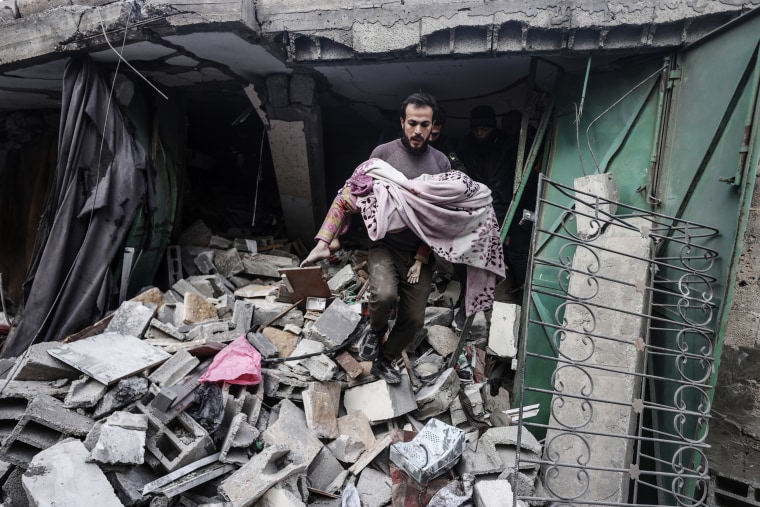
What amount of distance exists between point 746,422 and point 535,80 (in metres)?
3.25

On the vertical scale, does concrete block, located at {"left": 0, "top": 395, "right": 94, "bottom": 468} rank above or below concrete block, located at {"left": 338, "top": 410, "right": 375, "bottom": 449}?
above

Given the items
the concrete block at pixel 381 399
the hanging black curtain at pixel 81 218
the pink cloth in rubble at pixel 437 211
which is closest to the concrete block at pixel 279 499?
the concrete block at pixel 381 399

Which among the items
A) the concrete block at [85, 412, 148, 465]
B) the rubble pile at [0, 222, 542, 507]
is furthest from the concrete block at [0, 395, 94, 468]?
the concrete block at [85, 412, 148, 465]

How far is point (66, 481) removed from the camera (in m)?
2.61

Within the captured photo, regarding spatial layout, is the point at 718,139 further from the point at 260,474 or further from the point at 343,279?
the point at 260,474

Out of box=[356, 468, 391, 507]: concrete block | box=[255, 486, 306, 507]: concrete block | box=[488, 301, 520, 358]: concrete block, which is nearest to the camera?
box=[255, 486, 306, 507]: concrete block

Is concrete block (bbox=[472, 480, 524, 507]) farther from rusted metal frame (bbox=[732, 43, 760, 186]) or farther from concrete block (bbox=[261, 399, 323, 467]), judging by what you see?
rusted metal frame (bbox=[732, 43, 760, 186])

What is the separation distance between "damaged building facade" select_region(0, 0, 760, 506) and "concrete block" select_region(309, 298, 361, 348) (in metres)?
0.02

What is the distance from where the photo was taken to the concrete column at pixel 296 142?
5043mm

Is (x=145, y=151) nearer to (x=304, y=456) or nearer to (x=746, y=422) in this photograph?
(x=304, y=456)

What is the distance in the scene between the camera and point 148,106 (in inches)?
208

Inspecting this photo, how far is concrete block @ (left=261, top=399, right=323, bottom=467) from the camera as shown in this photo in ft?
10.1

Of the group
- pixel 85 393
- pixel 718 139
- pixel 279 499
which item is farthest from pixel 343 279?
pixel 718 139

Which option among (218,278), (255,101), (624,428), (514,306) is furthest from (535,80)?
(218,278)
